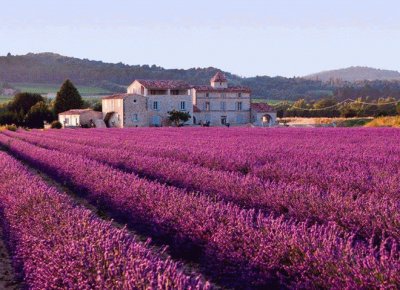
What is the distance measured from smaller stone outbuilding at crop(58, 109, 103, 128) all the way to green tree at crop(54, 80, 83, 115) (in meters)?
5.23

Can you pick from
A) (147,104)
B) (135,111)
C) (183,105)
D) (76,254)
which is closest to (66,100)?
(147,104)

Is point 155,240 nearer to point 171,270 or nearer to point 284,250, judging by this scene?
point 284,250

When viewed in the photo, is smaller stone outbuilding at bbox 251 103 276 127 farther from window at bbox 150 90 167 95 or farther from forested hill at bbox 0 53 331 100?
forested hill at bbox 0 53 331 100

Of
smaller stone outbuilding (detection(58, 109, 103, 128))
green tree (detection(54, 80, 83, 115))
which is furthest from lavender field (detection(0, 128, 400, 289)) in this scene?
green tree (detection(54, 80, 83, 115))

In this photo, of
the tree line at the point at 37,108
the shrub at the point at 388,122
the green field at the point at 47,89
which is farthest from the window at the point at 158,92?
the green field at the point at 47,89

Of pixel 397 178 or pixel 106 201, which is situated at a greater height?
pixel 397 178

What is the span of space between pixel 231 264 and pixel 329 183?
3.01m

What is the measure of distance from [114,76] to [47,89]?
22358 millimetres

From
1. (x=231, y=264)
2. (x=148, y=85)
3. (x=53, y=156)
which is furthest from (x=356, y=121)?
(x=231, y=264)

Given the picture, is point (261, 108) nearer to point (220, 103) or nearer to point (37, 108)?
point (220, 103)

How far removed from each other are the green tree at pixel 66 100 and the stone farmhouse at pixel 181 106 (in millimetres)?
4771

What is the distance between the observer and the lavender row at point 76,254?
307 cm

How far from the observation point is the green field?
415ft

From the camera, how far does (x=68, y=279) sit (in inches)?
135
